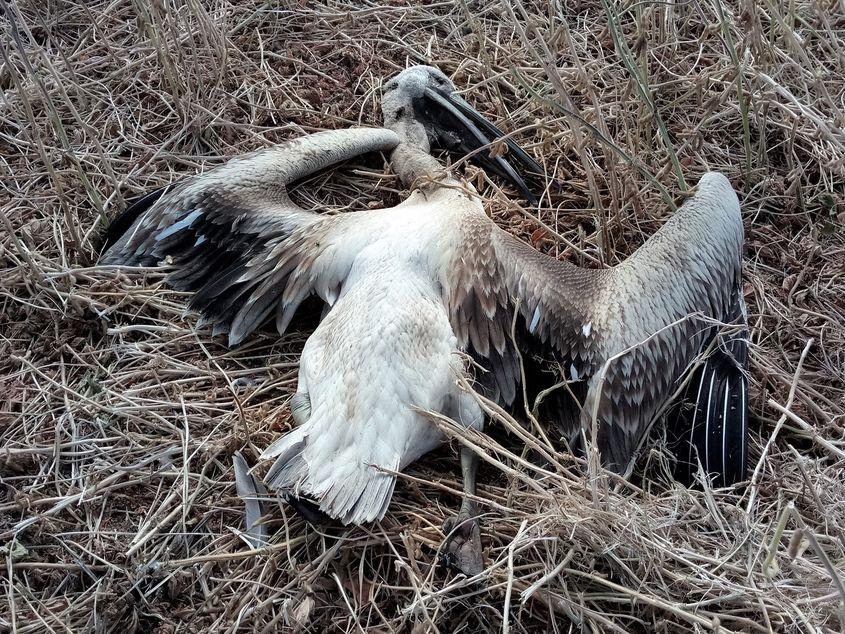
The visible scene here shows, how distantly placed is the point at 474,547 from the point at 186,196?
72.8 inches

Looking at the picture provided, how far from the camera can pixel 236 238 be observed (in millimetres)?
3197

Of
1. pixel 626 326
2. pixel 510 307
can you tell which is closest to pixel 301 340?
pixel 510 307

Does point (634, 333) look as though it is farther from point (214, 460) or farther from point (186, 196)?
point (186, 196)

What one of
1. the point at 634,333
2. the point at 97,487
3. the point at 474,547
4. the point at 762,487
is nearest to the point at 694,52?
the point at 634,333

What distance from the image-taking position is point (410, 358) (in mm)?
2551

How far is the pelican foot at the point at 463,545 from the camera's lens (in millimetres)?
2295

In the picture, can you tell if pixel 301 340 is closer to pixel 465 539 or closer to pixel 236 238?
pixel 236 238

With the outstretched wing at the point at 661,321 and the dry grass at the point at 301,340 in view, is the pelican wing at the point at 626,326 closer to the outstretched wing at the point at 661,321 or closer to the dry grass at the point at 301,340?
the outstretched wing at the point at 661,321

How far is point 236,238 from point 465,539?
5.06 ft

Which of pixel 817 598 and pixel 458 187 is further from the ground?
pixel 458 187

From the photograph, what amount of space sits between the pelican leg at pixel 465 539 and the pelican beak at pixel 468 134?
1.62 metres

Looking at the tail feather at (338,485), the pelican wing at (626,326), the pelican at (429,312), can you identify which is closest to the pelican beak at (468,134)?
the pelican at (429,312)

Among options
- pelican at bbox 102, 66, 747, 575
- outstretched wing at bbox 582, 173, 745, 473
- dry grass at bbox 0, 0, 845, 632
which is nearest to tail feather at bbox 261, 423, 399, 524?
pelican at bbox 102, 66, 747, 575

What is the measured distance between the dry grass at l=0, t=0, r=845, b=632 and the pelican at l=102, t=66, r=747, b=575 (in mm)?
138
